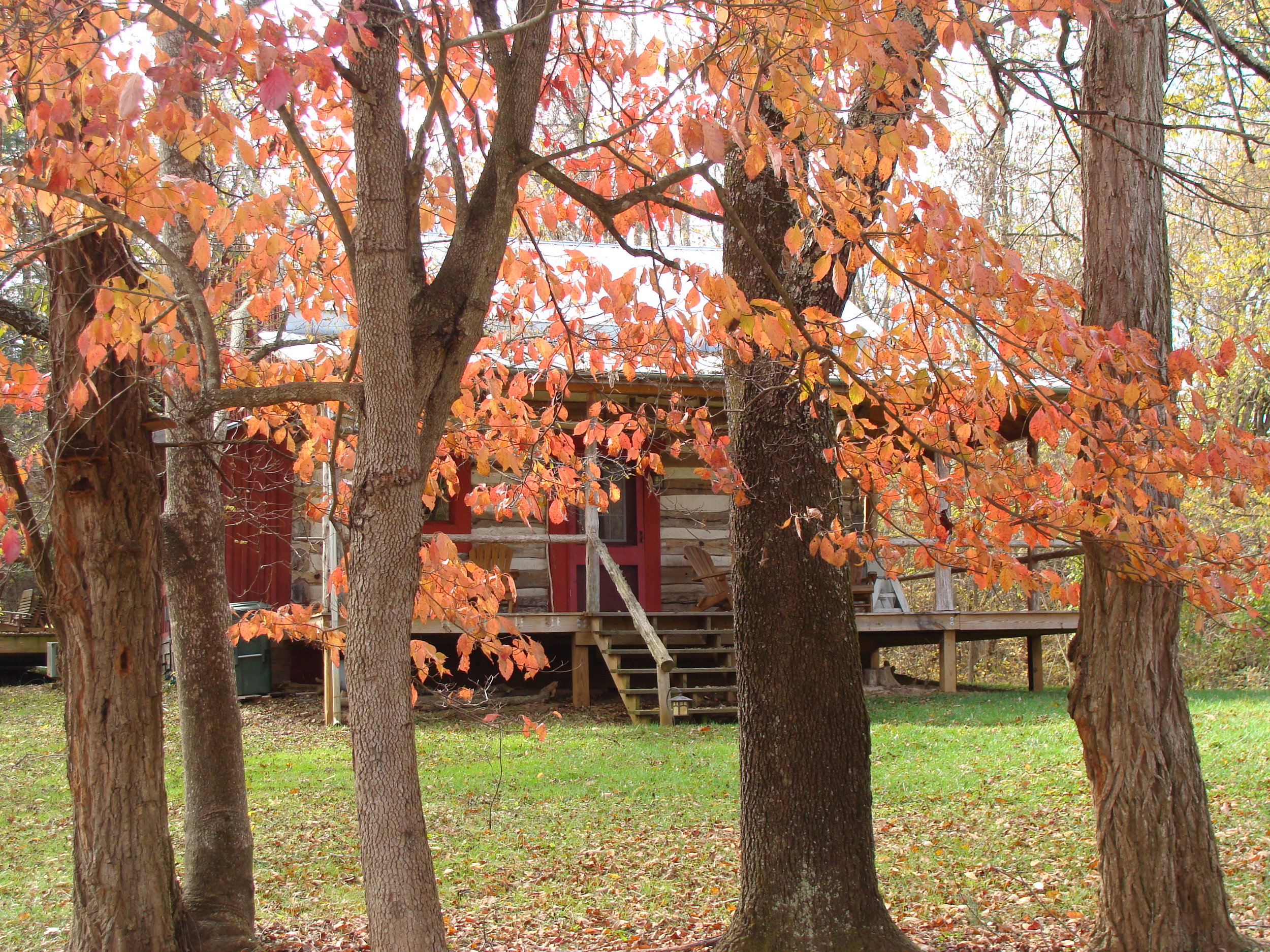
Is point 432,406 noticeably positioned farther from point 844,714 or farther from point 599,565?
point 599,565

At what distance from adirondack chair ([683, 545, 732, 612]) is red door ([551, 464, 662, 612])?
777mm

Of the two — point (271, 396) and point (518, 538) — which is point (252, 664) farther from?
point (271, 396)

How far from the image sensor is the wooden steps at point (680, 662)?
11.6 meters

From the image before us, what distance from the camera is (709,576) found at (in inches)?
507

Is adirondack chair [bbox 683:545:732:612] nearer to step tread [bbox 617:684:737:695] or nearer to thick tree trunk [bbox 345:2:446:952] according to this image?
step tread [bbox 617:684:737:695]

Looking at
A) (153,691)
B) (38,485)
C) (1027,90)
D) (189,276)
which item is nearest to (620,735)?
(38,485)

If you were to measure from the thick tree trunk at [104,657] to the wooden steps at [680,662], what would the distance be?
741cm

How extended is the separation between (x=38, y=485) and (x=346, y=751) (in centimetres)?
404

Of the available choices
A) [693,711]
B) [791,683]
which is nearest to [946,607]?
[693,711]

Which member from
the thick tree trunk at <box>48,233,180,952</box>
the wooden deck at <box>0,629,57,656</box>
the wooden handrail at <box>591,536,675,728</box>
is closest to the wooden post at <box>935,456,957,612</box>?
the wooden handrail at <box>591,536,675,728</box>

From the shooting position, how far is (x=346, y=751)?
400 inches

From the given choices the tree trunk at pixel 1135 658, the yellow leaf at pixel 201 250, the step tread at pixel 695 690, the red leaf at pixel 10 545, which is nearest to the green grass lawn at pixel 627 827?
the step tread at pixel 695 690

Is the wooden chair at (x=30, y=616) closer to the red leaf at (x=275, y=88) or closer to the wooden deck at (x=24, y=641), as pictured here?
the wooden deck at (x=24, y=641)

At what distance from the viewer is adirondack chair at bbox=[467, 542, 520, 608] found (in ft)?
44.2
